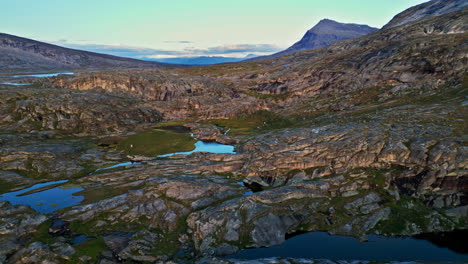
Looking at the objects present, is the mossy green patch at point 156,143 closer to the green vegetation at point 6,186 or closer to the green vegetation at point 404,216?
the green vegetation at point 6,186

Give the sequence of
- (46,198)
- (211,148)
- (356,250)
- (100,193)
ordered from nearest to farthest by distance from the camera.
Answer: (356,250)
(100,193)
(46,198)
(211,148)

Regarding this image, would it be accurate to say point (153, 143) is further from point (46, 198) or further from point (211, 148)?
point (46, 198)

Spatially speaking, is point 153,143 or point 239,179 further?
point 153,143

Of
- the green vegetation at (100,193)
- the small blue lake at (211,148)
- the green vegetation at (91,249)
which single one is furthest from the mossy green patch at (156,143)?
the green vegetation at (91,249)

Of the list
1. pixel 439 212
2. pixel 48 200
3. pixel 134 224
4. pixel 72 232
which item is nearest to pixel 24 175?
pixel 48 200

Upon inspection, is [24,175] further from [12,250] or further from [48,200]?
[12,250]

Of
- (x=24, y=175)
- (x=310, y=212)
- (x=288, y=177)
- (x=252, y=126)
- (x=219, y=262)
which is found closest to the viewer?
(x=219, y=262)

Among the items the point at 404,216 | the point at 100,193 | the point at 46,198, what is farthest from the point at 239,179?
the point at 46,198
